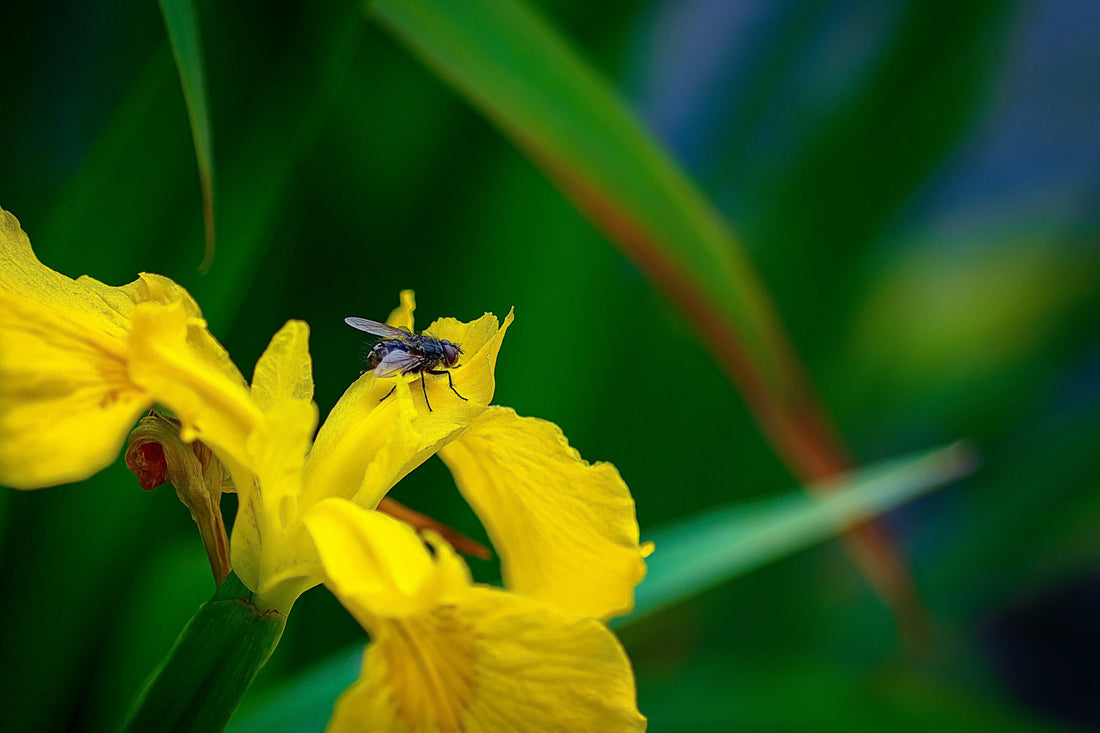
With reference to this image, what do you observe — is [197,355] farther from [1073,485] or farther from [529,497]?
[1073,485]

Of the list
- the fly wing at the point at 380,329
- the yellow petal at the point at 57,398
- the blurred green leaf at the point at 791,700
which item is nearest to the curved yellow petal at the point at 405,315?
the fly wing at the point at 380,329

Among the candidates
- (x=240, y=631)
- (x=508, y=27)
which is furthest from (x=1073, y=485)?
(x=240, y=631)

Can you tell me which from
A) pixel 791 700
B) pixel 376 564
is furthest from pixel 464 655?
pixel 791 700

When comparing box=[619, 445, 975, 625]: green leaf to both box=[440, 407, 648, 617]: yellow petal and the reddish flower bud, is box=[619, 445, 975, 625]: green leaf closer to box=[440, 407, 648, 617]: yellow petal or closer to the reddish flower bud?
box=[440, 407, 648, 617]: yellow petal

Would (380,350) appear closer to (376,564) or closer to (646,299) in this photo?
(376,564)

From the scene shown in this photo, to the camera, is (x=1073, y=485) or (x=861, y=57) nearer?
(x=861, y=57)

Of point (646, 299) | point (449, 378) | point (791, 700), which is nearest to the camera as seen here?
point (449, 378)

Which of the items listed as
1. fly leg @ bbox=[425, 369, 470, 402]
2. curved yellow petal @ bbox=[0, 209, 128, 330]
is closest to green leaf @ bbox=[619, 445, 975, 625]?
fly leg @ bbox=[425, 369, 470, 402]
